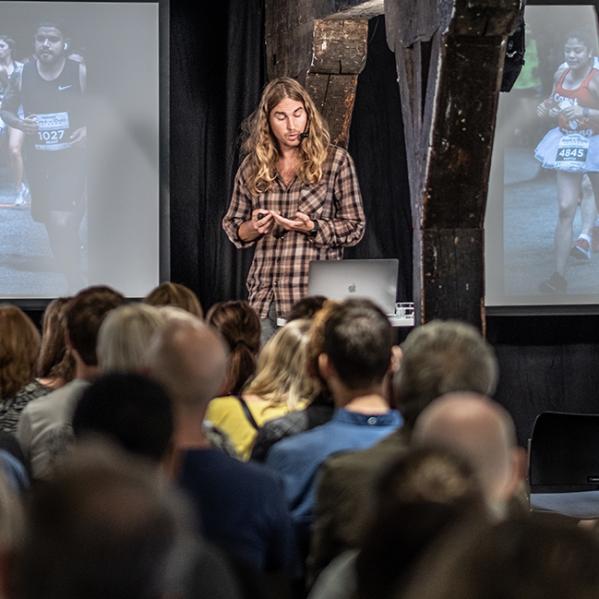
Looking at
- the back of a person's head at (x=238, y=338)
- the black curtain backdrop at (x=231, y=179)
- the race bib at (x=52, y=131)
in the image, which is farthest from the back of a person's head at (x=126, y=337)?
the race bib at (x=52, y=131)

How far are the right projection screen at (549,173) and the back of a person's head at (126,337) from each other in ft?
17.0

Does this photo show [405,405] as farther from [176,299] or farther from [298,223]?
[298,223]

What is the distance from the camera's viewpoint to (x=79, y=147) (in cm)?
738

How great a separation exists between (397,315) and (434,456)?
15.0 feet

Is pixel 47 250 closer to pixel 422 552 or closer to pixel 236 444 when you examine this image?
pixel 236 444

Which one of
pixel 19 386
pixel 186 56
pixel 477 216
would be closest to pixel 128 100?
pixel 186 56

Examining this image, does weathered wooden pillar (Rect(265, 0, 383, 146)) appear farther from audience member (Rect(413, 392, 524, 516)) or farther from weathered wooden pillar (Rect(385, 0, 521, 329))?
audience member (Rect(413, 392, 524, 516))

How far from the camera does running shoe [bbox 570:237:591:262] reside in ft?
25.1

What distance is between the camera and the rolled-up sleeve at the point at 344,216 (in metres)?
5.01

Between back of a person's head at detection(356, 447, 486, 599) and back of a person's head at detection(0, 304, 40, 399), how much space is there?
2.11 metres

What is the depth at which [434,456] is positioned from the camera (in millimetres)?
1170

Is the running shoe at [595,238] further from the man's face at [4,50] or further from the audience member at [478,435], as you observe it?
the audience member at [478,435]

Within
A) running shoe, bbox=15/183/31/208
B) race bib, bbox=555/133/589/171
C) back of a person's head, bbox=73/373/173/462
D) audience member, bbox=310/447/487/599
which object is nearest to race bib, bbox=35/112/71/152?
running shoe, bbox=15/183/31/208

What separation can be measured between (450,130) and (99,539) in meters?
3.68
